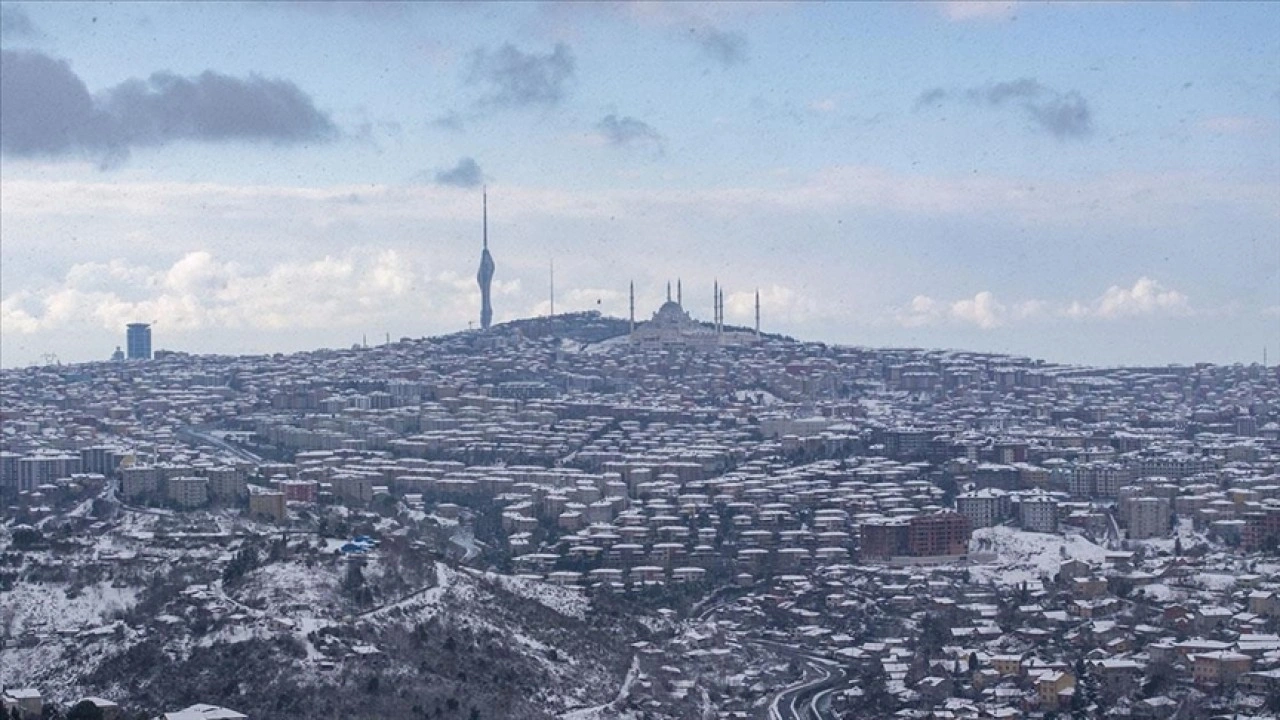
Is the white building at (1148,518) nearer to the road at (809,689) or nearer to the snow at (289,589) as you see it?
the road at (809,689)

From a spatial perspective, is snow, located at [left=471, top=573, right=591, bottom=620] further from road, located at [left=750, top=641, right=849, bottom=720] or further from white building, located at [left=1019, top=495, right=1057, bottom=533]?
white building, located at [left=1019, top=495, right=1057, bottom=533]

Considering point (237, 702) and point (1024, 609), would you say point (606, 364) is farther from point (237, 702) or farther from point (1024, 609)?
point (237, 702)

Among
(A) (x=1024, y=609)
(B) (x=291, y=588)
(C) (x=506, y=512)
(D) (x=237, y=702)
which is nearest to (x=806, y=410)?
(C) (x=506, y=512)

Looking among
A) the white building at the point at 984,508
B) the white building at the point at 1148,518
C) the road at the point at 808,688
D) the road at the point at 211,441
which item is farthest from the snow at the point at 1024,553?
the road at the point at 211,441

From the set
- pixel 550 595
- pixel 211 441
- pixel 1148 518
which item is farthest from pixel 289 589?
pixel 211 441

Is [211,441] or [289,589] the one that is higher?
[211,441]

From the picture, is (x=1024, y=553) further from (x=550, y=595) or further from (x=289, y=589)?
(x=289, y=589)
